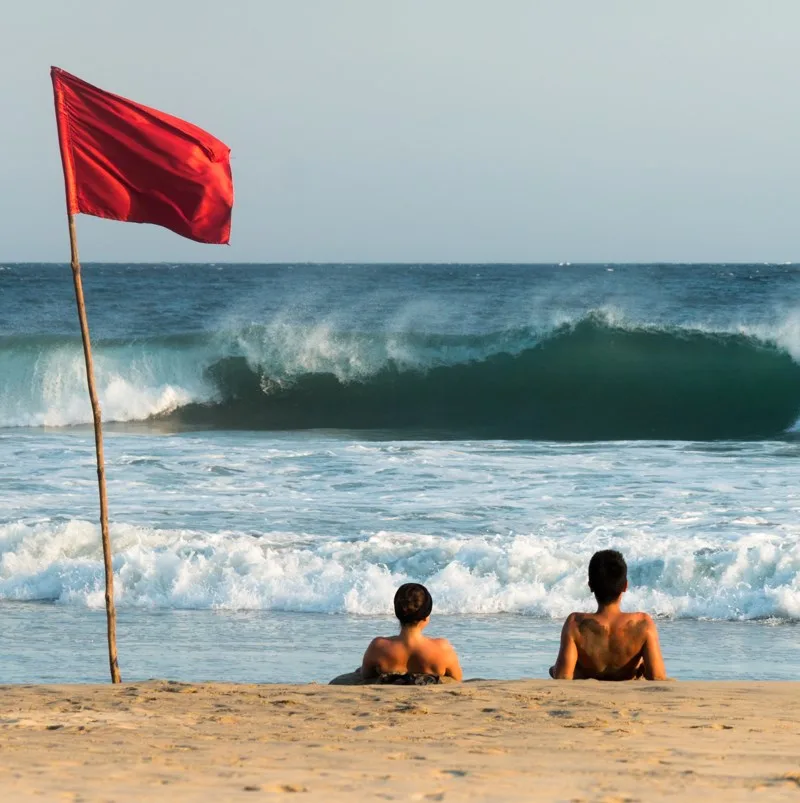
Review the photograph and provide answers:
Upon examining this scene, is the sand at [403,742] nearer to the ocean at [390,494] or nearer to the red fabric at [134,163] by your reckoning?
the ocean at [390,494]

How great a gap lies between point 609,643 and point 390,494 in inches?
289

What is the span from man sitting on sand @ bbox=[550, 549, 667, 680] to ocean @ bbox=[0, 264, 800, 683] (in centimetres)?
154

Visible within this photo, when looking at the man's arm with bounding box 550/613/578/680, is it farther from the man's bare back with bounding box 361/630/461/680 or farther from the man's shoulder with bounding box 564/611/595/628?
the man's bare back with bounding box 361/630/461/680

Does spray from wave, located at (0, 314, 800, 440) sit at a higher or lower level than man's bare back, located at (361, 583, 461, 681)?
higher

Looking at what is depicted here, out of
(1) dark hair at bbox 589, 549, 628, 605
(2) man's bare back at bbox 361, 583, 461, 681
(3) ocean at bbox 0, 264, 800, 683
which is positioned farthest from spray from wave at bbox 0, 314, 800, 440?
(1) dark hair at bbox 589, 549, 628, 605

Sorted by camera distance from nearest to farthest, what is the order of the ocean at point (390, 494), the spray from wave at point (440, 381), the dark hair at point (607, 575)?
the dark hair at point (607, 575) → the ocean at point (390, 494) → the spray from wave at point (440, 381)

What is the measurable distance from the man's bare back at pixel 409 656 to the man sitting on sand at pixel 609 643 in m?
0.52

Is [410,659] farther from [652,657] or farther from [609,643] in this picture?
[652,657]

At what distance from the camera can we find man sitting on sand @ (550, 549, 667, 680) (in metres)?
5.79

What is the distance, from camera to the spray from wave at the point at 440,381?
2419 centimetres

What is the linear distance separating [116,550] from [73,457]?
5.25 meters

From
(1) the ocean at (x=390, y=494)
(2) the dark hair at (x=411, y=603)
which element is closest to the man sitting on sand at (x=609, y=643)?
(2) the dark hair at (x=411, y=603)

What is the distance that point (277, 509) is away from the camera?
12.5 meters

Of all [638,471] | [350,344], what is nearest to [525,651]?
[638,471]
